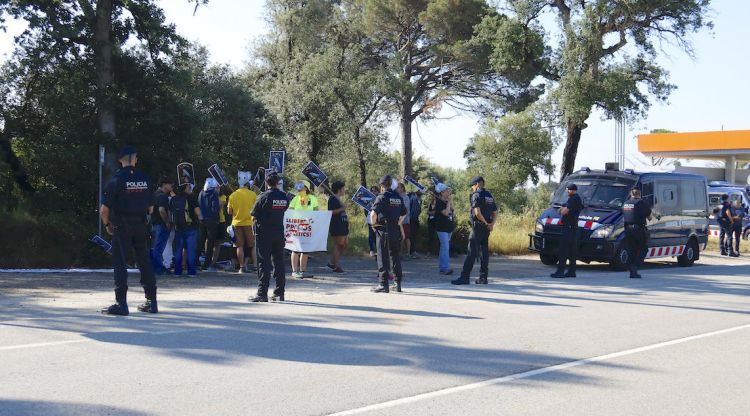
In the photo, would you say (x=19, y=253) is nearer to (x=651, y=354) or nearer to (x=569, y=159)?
(x=651, y=354)

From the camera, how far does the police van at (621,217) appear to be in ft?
57.7

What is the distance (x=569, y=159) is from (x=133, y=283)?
71.4ft

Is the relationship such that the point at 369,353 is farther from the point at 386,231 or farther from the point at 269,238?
the point at 386,231

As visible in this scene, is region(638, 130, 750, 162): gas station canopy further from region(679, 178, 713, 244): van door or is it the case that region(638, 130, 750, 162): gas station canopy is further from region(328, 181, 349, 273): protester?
region(328, 181, 349, 273): protester

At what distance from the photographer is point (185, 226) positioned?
Answer: 46.3ft

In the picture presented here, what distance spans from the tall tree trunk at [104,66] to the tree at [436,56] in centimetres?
1798

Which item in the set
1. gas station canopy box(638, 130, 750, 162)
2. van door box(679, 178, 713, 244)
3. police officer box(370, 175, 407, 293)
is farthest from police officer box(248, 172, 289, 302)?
gas station canopy box(638, 130, 750, 162)

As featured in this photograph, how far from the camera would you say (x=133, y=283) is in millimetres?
12938

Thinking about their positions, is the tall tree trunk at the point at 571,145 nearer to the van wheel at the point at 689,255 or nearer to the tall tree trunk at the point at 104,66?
the van wheel at the point at 689,255

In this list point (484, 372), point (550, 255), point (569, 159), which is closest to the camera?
point (484, 372)

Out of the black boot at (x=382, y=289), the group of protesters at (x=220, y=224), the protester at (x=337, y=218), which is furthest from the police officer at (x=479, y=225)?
the protester at (x=337, y=218)

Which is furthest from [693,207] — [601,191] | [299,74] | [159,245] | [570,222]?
[299,74]

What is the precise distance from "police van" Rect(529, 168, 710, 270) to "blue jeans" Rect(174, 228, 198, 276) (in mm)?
8017

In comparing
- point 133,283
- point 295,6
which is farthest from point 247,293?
point 295,6
